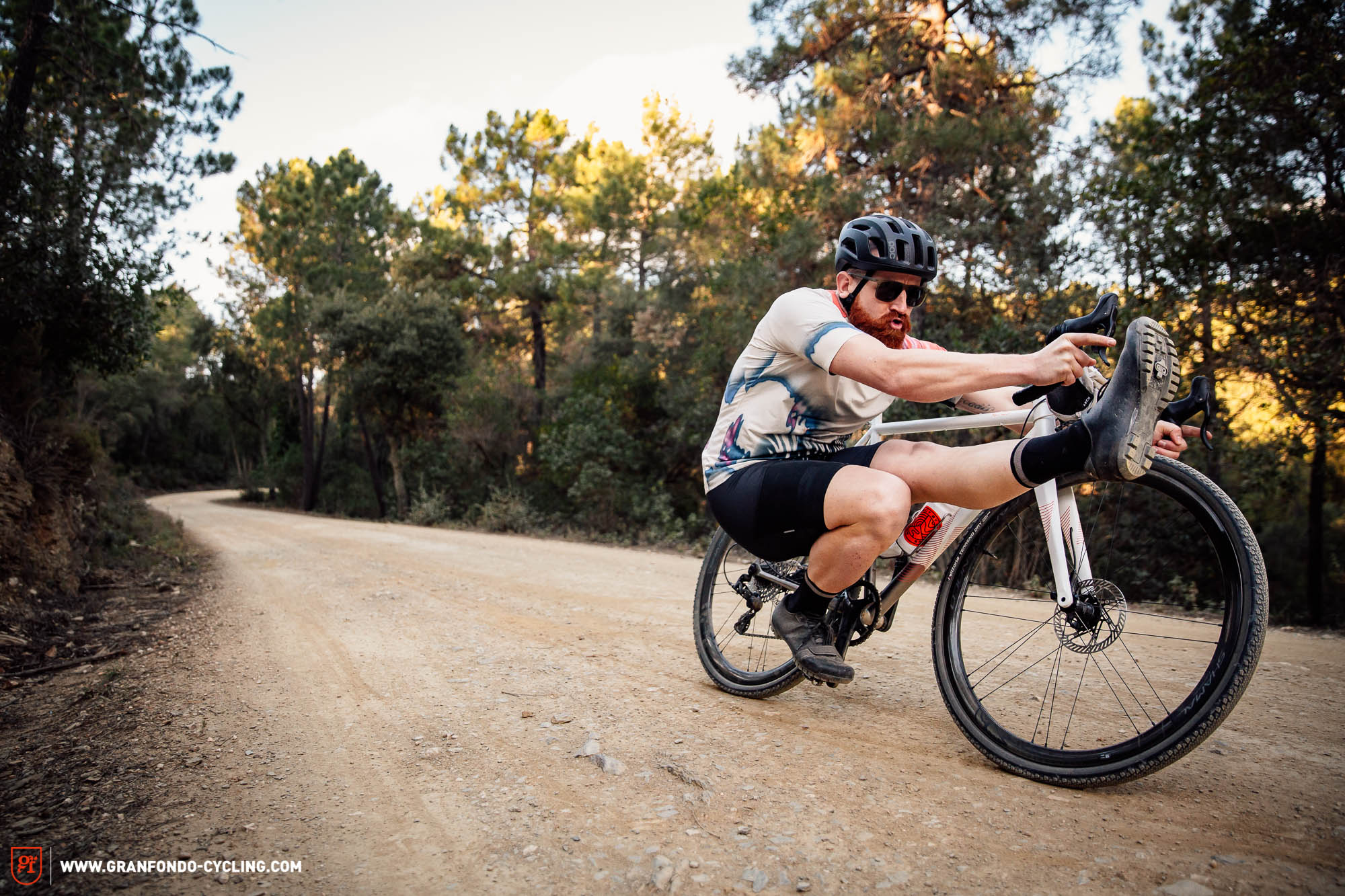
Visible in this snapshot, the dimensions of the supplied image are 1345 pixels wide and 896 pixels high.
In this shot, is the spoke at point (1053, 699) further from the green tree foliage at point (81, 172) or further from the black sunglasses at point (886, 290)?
the green tree foliage at point (81, 172)

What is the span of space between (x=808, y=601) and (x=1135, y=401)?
1.22 metres

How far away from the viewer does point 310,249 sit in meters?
25.7

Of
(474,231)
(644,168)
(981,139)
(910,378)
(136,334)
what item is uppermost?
(644,168)

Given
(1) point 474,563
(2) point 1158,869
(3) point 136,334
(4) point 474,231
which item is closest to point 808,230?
(1) point 474,563

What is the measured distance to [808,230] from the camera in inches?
513

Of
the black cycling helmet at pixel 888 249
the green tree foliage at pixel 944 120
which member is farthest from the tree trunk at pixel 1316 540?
the black cycling helmet at pixel 888 249

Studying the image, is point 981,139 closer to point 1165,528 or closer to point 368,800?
point 1165,528

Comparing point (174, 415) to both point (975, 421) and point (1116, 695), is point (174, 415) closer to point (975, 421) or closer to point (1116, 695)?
point (975, 421)

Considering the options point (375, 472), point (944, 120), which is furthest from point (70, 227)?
point (375, 472)

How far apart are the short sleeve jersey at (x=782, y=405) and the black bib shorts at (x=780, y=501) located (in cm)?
6

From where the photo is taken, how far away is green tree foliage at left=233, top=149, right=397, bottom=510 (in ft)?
83.7

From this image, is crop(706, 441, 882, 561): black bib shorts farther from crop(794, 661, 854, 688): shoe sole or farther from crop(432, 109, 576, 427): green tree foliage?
crop(432, 109, 576, 427): green tree foliage

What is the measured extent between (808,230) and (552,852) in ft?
41.4

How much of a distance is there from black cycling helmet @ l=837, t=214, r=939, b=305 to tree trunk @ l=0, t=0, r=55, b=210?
8.48 metres
